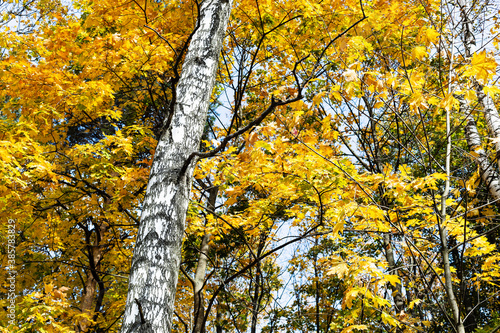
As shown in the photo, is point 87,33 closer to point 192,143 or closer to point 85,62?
point 85,62

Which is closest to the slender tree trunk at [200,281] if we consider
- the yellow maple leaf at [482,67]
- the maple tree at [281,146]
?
the maple tree at [281,146]

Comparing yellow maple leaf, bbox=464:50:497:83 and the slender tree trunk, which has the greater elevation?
yellow maple leaf, bbox=464:50:497:83

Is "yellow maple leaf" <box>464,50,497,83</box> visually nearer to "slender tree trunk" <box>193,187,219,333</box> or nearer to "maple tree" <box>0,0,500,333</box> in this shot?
"maple tree" <box>0,0,500,333</box>

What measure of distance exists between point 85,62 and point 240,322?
9.41 metres

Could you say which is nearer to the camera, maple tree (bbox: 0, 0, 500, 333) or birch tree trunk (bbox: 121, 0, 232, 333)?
birch tree trunk (bbox: 121, 0, 232, 333)

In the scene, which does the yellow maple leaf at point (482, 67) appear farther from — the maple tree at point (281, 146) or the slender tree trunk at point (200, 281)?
the slender tree trunk at point (200, 281)

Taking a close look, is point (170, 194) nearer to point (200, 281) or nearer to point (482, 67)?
point (482, 67)

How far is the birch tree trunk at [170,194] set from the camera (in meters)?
1.86

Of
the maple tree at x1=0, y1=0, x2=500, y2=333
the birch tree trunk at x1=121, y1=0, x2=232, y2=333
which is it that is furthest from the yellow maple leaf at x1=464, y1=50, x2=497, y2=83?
the birch tree trunk at x1=121, y1=0, x2=232, y2=333

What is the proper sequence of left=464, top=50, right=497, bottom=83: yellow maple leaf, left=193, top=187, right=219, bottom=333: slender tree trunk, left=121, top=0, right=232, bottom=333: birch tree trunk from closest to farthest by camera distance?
left=121, top=0, right=232, bottom=333: birch tree trunk → left=464, top=50, right=497, bottom=83: yellow maple leaf → left=193, top=187, right=219, bottom=333: slender tree trunk

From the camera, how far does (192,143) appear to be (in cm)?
240

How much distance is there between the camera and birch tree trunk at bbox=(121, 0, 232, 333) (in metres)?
1.86

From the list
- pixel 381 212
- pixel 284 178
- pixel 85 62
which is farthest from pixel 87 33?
pixel 381 212

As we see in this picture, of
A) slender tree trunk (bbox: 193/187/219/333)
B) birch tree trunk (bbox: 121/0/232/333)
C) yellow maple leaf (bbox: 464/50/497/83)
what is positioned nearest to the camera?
birch tree trunk (bbox: 121/0/232/333)
